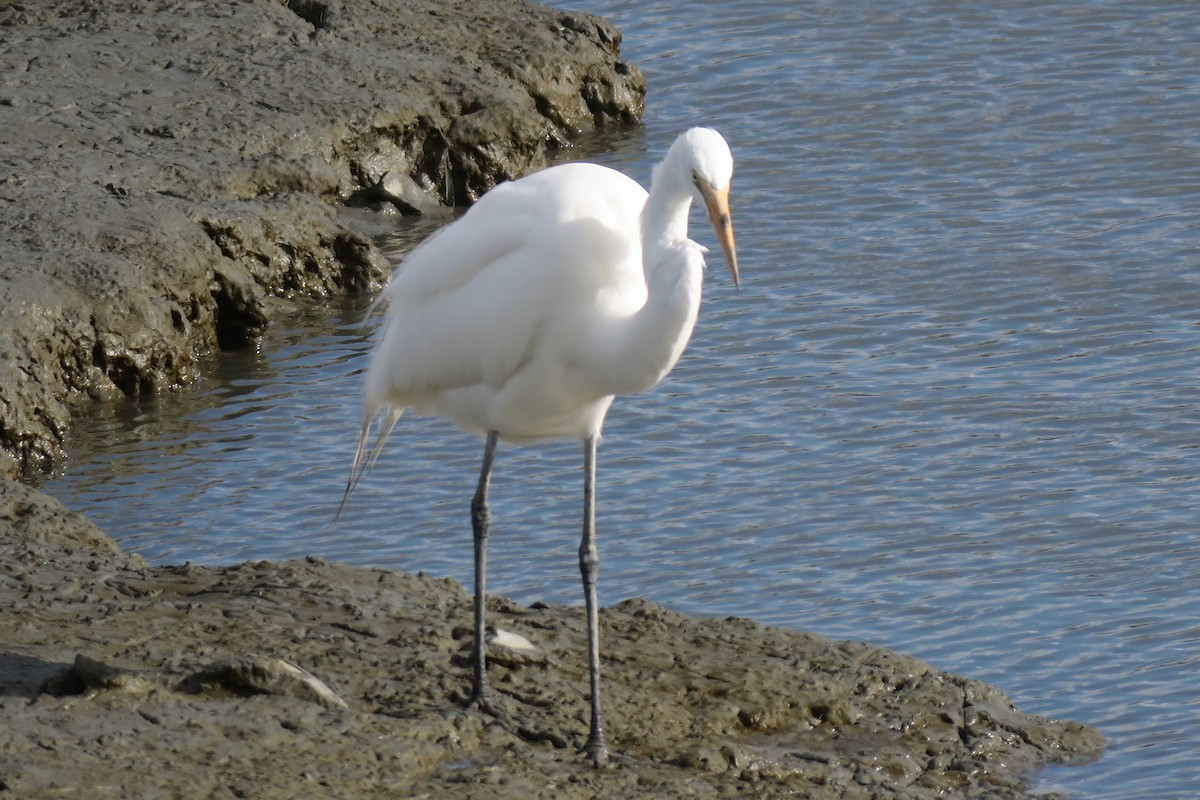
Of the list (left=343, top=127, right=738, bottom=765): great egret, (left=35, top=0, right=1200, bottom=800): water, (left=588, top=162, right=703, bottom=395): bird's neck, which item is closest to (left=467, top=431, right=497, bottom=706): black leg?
(left=343, top=127, right=738, bottom=765): great egret

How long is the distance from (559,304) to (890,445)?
3666mm

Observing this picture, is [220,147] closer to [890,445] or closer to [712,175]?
[890,445]

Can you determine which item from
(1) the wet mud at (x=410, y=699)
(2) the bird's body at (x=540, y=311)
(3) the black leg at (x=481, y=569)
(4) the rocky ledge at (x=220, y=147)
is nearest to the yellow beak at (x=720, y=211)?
(2) the bird's body at (x=540, y=311)

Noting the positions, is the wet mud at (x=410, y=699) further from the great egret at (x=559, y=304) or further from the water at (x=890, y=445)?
the water at (x=890, y=445)

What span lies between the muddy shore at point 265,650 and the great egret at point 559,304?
0.30 metres

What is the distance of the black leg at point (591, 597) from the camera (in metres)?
5.15

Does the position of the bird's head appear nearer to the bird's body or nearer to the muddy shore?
the bird's body

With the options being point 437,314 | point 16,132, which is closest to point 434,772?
Answer: point 437,314

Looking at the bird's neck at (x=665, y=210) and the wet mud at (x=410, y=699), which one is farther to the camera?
the bird's neck at (x=665, y=210)

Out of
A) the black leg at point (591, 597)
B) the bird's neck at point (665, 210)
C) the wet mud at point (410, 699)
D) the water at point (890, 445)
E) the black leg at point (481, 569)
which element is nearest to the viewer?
the wet mud at point (410, 699)

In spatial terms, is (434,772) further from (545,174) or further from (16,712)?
(545,174)

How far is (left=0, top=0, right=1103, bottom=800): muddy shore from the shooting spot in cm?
483

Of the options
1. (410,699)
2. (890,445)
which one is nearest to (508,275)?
(410,699)

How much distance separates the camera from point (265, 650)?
550 cm
